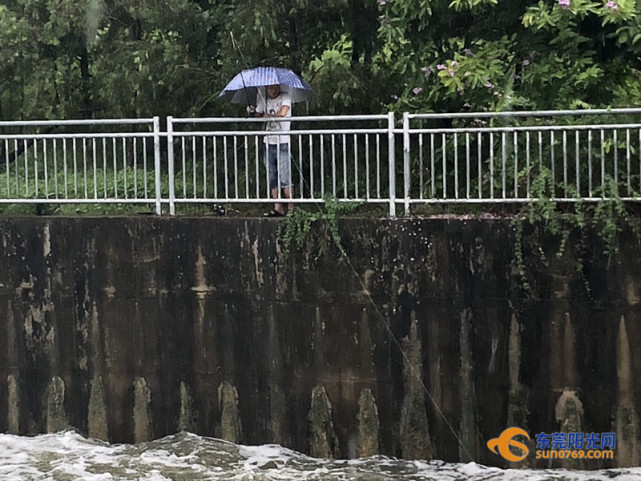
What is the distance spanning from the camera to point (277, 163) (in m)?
7.73

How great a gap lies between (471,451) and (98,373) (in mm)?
3490

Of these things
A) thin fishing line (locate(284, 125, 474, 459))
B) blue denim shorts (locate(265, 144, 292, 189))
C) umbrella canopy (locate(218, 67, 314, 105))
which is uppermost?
umbrella canopy (locate(218, 67, 314, 105))

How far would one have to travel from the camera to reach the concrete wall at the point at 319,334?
676 cm

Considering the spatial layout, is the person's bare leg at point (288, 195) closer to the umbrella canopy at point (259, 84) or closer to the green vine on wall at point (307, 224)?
the green vine on wall at point (307, 224)

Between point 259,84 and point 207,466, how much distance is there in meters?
3.51

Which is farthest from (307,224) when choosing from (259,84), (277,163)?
(259,84)

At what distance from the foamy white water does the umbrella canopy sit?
3.33 meters

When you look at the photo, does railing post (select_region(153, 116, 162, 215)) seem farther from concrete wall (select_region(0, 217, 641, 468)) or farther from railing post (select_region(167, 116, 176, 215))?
concrete wall (select_region(0, 217, 641, 468))

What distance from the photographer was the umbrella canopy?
7.95 meters

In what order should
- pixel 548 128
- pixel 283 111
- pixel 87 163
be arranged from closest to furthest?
pixel 548 128 → pixel 283 111 → pixel 87 163

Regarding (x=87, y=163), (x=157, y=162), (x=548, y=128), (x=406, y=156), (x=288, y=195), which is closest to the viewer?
(x=548, y=128)

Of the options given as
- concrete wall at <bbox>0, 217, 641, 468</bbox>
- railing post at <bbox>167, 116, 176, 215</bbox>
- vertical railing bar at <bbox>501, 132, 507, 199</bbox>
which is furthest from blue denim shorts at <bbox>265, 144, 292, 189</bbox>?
vertical railing bar at <bbox>501, 132, 507, 199</bbox>

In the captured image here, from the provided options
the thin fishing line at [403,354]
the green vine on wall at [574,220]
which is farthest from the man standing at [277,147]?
the green vine on wall at [574,220]

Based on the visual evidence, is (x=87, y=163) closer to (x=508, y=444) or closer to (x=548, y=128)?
(x=548, y=128)
